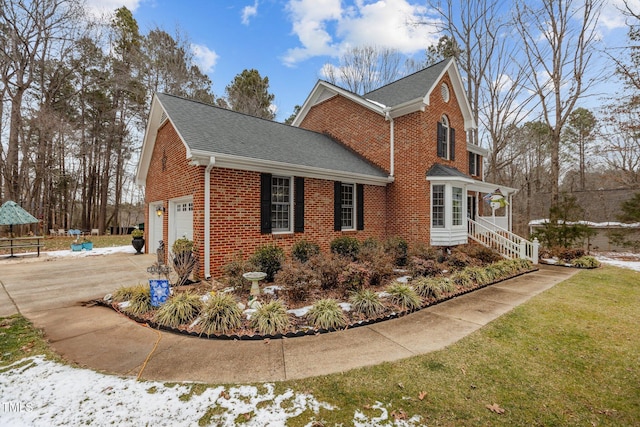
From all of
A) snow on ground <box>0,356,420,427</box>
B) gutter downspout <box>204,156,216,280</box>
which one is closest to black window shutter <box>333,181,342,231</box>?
gutter downspout <box>204,156,216,280</box>

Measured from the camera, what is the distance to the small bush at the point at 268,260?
23.1 feet

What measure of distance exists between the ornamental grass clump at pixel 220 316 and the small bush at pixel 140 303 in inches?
52.5

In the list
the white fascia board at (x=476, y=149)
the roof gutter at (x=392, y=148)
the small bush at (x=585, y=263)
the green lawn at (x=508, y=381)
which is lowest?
the green lawn at (x=508, y=381)

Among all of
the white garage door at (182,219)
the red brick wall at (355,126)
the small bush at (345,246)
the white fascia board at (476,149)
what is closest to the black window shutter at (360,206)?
the small bush at (345,246)

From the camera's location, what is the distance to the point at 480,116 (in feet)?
63.7

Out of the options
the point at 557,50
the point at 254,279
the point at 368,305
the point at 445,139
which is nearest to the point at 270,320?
the point at 254,279

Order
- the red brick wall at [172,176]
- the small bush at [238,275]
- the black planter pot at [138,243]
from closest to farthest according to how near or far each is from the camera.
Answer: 1. the small bush at [238,275]
2. the red brick wall at [172,176]
3. the black planter pot at [138,243]

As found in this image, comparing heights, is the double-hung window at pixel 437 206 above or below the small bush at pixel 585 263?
above

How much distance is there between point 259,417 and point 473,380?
2.38 m

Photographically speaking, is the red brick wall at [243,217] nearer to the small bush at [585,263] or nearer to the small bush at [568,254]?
the small bush at [585,263]

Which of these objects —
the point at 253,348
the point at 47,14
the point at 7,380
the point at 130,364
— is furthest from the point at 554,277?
the point at 47,14

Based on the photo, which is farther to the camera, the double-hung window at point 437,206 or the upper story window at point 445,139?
the upper story window at point 445,139

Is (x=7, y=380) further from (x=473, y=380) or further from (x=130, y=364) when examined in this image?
(x=473, y=380)

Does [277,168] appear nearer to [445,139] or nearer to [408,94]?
[408,94]
